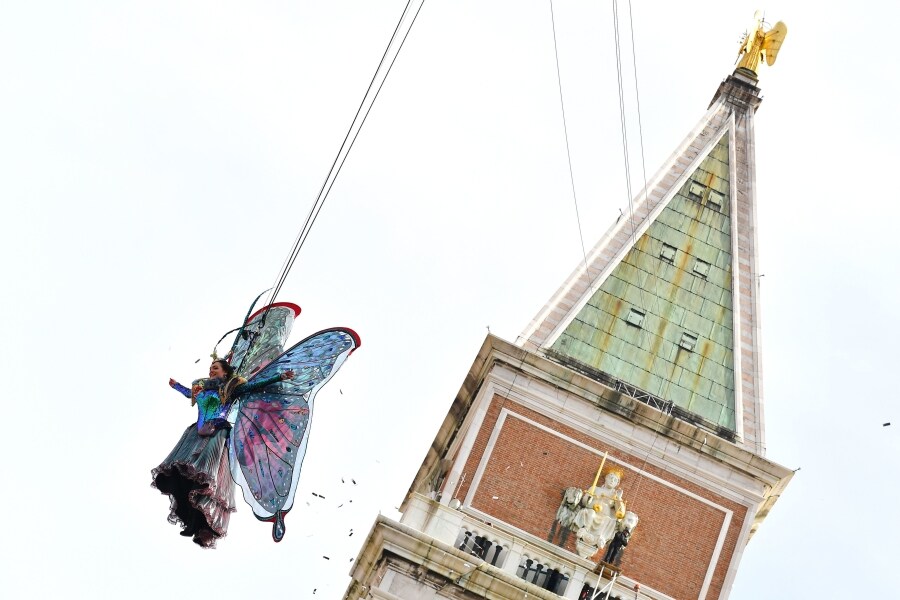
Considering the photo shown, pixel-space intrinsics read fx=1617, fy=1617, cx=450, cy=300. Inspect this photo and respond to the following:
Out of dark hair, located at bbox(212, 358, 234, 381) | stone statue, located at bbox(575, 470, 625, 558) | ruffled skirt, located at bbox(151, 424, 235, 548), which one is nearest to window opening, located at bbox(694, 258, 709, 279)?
stone statue, located at bbox(575, 470, 625, 558)

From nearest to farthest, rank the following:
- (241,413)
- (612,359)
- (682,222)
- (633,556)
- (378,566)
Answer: (241,413) → (378,566) → (633,556) → (612,359) → (682,222)

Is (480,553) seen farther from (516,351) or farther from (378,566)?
(516,351)

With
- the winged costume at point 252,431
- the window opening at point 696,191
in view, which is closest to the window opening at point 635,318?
the window opening at point 696,191

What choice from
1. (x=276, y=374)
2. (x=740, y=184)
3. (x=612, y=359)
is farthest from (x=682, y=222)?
(x=276, y=374)

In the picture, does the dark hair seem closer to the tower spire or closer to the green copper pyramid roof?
the tower spire

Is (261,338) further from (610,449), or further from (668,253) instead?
(668,253)

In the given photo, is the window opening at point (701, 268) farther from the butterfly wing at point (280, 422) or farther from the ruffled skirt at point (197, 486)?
the ruffled skirt at point (197, 486)

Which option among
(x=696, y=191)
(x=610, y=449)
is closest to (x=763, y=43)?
(x=696, y=191)
